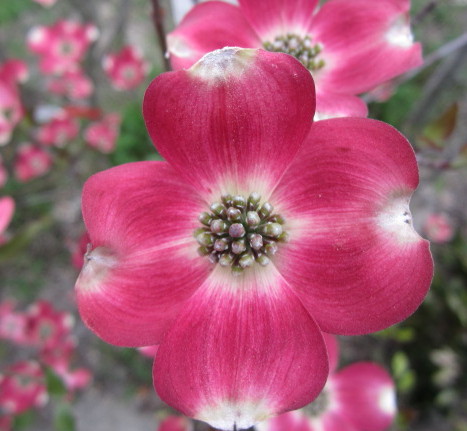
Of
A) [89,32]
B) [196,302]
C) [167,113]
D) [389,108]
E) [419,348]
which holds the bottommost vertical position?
[419,348]

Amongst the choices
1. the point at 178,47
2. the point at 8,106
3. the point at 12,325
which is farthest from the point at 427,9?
the point at 12,325

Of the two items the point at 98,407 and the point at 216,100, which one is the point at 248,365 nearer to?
the point at 216,100

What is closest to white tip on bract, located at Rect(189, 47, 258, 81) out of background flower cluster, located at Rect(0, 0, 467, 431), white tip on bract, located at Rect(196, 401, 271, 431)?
white tip on bract, located at Rect(196, 401, 271, 431)

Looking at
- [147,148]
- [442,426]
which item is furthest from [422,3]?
[442,426]

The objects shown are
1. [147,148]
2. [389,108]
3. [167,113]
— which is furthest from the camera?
[389,108]

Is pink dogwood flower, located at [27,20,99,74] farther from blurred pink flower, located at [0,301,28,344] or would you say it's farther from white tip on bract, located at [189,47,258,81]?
white tip on bract, located at [189,47,258,81]

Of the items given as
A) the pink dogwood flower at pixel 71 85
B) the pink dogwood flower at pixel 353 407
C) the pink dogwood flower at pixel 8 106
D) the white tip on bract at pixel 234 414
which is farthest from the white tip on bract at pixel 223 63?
the pink dogwood flower at pixel 71 85

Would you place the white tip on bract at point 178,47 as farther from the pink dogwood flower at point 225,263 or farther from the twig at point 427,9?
the twig at point 427,9
